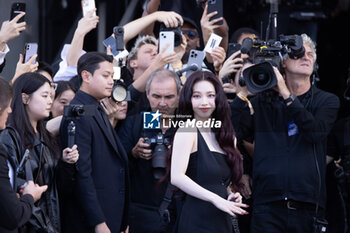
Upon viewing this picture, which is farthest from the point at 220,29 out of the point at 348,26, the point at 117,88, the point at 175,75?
the point at 348,26

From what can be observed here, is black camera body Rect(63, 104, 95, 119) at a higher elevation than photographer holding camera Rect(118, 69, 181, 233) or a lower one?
higher

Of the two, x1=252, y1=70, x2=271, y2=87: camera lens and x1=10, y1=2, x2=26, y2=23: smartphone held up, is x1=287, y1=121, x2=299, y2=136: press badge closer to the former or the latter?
x1=252, y1=70, x2=271, y2=87: camera lens

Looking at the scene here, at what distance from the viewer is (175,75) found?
4785 mm

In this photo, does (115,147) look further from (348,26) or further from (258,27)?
(348,26)

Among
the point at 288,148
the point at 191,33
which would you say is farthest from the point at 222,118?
the point at 191,33

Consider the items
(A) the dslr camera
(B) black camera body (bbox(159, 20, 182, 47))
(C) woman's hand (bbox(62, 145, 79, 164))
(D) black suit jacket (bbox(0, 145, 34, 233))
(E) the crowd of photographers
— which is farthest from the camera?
(B) black camera body (bbox(159, 20, 182, 47))

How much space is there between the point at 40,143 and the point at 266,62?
1482mm

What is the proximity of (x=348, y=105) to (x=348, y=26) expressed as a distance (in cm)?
101

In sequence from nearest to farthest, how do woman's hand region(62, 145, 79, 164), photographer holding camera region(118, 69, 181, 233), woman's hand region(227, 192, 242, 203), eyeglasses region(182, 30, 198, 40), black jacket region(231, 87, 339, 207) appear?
woman's hand region(227, 192, 242, 203) → woman's hand region(62, 145, 79, 164) → photographer holding camera region(118, 69, 181, 233) → black jacket region(231, 87, 339, 207) → eyeglasses region(182, 30, 198, 40)

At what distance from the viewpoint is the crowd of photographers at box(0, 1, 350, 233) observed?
13.4 ft

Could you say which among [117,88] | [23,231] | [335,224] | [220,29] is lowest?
[335,224]

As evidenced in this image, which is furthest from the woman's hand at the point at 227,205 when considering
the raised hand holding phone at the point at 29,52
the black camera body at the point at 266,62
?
the raised hand holding phone at the point at 29,52

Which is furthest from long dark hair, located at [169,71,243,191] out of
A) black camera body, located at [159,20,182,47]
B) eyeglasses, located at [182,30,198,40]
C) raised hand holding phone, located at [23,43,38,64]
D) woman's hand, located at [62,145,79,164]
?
eyeglasses, located at [182,30,198,40]

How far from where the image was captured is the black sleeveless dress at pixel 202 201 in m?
3.90
